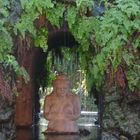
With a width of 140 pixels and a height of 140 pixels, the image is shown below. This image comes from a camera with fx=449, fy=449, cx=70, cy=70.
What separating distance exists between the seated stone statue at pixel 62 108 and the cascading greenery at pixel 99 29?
2278 millimetres

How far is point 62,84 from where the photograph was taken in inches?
344

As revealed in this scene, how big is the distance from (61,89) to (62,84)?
0.11 metres

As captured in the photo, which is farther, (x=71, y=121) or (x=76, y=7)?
(x=71, y=121)

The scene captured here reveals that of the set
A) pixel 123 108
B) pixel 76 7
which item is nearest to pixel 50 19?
pixel 76 7

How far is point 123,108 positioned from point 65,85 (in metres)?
2.44

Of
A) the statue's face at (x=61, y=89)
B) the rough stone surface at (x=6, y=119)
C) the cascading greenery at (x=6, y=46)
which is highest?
the cascading greenery at (x=6, y=46)

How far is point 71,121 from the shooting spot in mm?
8633

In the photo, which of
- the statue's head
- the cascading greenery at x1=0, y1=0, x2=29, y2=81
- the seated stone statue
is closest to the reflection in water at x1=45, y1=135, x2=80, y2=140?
the seated stone statue

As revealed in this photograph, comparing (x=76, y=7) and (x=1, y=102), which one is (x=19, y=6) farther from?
(x=1, y=102)

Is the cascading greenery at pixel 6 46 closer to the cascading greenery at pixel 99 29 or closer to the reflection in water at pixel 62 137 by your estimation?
the cascading greenery at pixel 99 29

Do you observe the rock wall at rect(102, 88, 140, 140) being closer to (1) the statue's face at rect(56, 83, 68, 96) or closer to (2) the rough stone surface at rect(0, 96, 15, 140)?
(2) the rough stone surface at rect(0, 96, 15, 140)

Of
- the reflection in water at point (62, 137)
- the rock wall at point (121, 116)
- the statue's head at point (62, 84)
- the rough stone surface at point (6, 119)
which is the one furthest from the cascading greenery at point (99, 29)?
the statue's head at point (62, 84)

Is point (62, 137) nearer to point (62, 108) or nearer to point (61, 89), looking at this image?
point (62, 108)

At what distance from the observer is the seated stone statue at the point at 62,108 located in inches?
340
